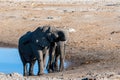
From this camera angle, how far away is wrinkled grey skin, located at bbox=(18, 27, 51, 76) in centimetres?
1742

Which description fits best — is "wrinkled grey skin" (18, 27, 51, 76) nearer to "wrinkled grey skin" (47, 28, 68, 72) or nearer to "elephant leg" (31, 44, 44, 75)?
"elephant leg" (31, 44, 44, 75)

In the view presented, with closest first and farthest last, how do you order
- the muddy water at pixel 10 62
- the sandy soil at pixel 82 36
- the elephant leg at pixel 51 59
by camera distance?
1. the sandy soil at pixel 82 36
2. the elephant leg at pixel 51 59
3. the muddy water at pixel 10 62

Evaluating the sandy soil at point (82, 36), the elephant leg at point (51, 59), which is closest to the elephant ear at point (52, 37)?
the elephant leg at point (51, 59)

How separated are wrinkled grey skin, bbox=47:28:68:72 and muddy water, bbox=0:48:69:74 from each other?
38 centimetres

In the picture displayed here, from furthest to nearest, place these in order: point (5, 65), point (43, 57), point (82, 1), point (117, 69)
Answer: point (82, 1), point (5, 65), point (43, 57), point (117, 69)

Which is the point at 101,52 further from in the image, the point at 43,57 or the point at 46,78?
the point at 46,78

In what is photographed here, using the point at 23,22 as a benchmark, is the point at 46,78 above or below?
above

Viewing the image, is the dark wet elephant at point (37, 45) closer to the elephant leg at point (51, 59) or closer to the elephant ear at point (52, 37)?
the elephant ear at point (52, 37)

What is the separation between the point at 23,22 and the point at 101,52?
11.3 meters

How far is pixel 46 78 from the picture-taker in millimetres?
15008

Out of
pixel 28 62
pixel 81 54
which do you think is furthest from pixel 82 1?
pixel 28 62

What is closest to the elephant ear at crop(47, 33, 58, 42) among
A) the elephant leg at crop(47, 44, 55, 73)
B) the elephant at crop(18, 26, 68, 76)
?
the elephant at crop(18, 26, 68, 76)

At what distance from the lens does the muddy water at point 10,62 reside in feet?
63.9

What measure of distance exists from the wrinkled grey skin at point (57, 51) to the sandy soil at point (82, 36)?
410mm
